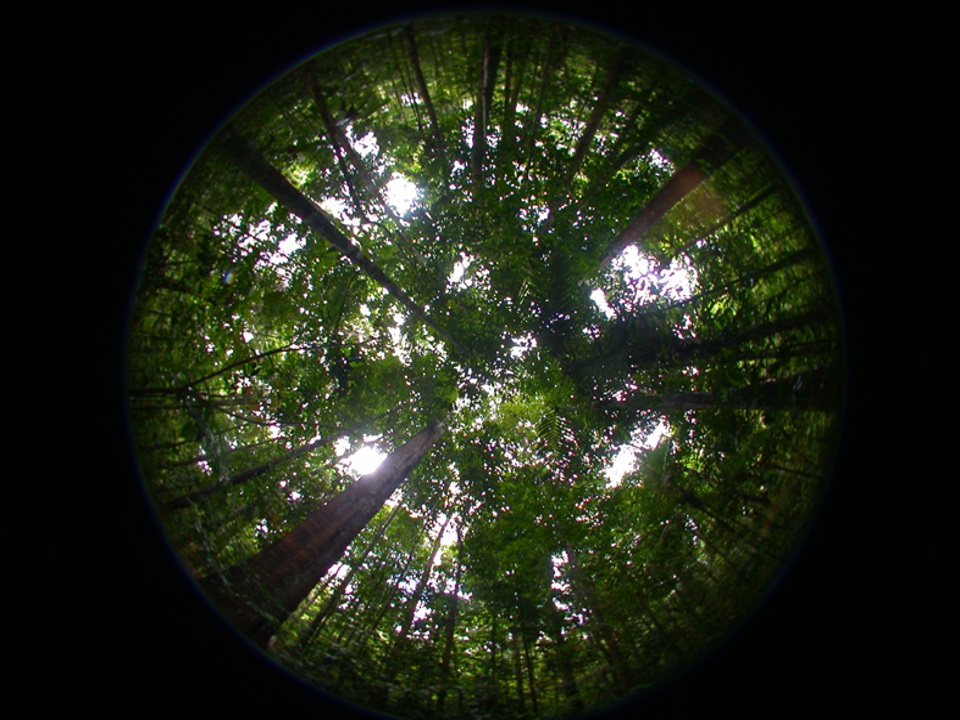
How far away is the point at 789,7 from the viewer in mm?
1595

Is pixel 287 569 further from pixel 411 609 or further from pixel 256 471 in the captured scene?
pixel 411 609

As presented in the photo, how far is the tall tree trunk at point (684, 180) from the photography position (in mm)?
2418

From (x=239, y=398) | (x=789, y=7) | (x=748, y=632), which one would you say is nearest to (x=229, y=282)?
(x=239, y=398)

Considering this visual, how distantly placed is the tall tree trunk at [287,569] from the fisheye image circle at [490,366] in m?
0.03

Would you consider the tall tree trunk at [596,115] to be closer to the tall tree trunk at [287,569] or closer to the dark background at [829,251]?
the dark background at [829,251]

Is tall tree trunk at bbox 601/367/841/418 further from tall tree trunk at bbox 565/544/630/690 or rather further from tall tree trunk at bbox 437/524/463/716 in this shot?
tall tree trunk at bbox 437/524/463/716

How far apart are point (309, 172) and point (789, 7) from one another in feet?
11.6

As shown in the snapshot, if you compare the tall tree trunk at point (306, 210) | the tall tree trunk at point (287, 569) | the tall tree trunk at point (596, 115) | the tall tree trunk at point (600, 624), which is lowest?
the tall tree trunk at point (287, 569)

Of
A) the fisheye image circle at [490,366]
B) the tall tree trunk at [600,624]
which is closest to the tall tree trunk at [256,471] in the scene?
the fisheye image circle at [490,366]

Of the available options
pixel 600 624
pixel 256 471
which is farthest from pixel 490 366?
pixel 600 624

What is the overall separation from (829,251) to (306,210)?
4.05 metres

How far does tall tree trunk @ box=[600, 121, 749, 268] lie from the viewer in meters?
2.42

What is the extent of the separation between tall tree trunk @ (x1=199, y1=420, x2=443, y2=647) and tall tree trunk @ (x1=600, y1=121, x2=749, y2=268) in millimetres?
4104

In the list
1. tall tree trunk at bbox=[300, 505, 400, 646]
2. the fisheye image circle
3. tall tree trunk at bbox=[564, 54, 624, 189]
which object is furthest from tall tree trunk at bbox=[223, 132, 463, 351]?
tall tree trunk at bbox=[300, 505, 400, 646]
